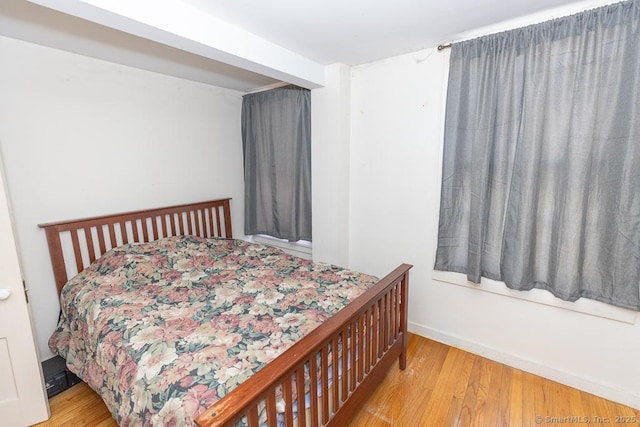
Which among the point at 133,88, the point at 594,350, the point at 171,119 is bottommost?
the point at 594,350

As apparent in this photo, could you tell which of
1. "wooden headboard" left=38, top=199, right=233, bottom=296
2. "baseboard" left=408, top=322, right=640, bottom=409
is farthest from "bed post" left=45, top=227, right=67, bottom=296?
"baseboard" left=408, top=322, right=640, bottom=409

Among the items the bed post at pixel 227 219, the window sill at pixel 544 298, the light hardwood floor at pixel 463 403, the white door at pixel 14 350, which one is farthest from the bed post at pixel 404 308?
the white door at pixel 14 350

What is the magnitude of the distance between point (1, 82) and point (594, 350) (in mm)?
4236

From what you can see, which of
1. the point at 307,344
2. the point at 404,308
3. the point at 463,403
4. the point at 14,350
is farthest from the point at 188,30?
the point at 463,403

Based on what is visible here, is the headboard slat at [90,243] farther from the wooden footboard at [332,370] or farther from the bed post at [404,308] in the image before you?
the bed post at [404,308]

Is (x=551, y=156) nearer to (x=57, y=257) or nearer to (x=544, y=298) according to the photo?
(x=544, y=298)

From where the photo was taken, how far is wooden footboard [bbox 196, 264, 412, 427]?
1.00m

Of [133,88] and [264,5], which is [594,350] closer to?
[264,5]

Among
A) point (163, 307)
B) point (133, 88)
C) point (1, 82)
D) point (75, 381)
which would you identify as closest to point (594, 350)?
point (163, 307)

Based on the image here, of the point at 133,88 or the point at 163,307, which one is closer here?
the point at 163,307

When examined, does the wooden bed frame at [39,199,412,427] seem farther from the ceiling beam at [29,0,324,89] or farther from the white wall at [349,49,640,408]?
the ceiling beam at [29,0,324,89]

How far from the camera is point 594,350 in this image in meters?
1.88

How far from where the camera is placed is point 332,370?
4.57 ft

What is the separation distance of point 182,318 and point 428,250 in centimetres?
188
